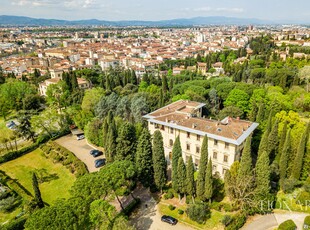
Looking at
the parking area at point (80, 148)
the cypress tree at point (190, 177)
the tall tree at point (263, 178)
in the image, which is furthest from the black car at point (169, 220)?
the parking area at point (80, 148)

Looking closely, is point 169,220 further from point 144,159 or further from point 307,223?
point 307,223

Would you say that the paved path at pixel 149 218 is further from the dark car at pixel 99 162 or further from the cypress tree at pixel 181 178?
the dark car at pixel 99 162

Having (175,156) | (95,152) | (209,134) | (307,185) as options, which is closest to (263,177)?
(307,185)

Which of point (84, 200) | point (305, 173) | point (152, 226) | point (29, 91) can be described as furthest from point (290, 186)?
point (29, 91)

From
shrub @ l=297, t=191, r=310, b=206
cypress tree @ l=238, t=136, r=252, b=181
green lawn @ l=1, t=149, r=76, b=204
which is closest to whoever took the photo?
cypress tree @ l=238, t=136, r=252, b=181

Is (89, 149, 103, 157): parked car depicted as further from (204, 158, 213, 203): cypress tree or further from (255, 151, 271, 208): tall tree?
(255, 151, 271, 208): tall tree

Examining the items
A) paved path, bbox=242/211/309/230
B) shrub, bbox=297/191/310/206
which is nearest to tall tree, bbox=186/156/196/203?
paved path, bbox=242/211/309/230
